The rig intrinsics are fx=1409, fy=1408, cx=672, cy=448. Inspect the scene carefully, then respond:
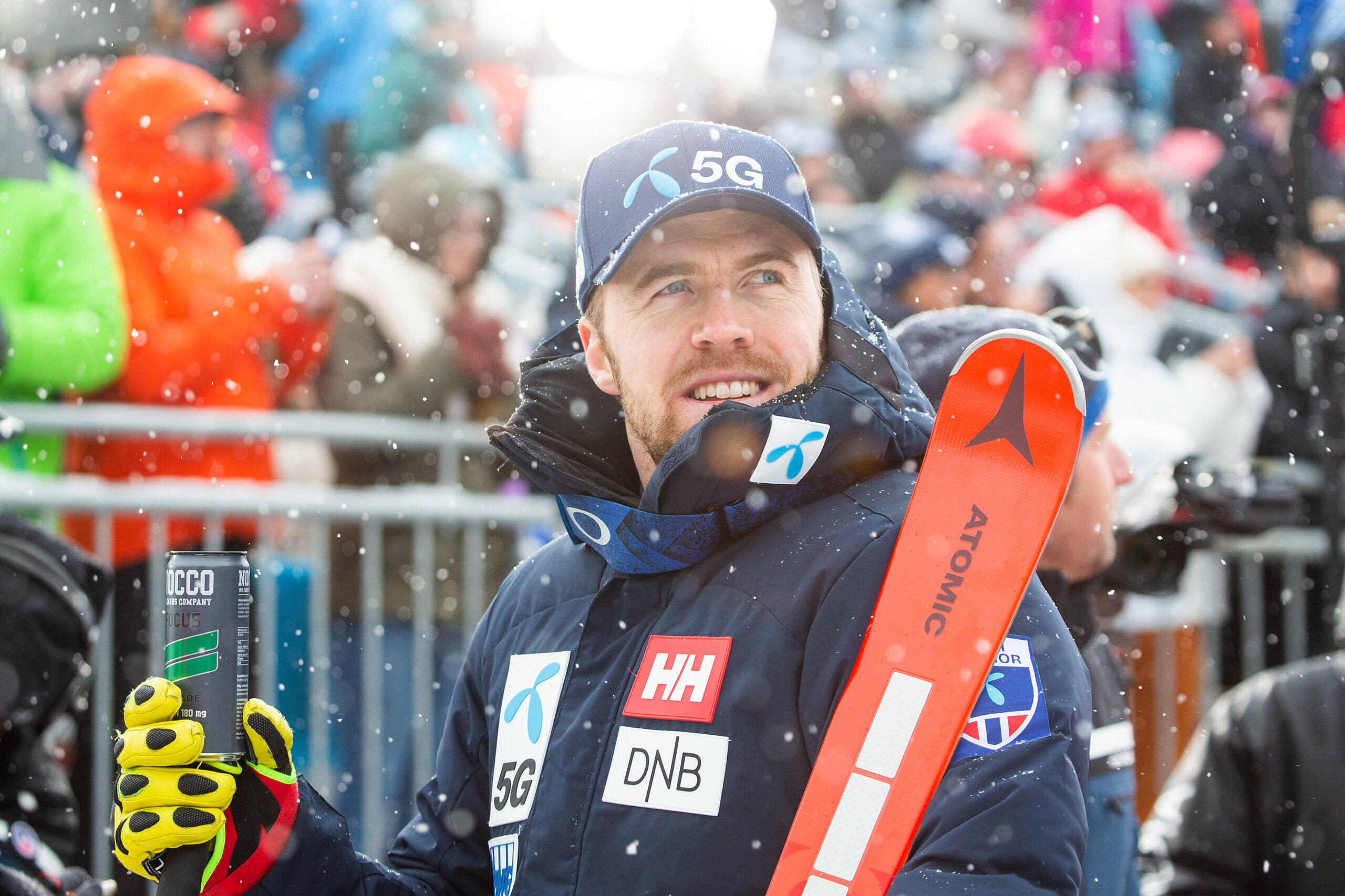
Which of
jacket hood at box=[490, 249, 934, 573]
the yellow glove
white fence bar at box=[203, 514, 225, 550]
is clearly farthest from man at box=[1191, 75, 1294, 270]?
the yellow glove

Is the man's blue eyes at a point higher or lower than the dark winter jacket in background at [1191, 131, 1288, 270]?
lower

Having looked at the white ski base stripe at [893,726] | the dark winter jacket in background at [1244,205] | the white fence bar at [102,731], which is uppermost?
the dark winter jacket in background at [1244,205]

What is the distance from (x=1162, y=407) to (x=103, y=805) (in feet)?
13.7

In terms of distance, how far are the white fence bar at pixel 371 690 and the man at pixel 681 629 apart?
1.95m

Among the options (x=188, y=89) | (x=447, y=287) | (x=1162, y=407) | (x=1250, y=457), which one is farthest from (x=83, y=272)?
(x=1250, y=457)

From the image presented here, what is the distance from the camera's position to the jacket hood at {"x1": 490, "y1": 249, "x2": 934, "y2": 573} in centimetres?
212

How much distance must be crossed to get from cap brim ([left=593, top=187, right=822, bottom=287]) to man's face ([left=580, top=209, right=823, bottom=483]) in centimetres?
4

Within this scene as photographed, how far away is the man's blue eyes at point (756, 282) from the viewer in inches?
95.7

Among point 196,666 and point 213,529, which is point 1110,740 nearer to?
point 196,666

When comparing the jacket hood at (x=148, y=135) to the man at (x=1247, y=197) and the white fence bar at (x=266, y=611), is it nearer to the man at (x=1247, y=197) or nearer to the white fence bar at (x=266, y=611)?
the white fence bar at (x=266, y=611)

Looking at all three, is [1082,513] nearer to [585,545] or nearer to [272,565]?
[585,545]

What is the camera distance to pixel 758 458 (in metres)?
2.11

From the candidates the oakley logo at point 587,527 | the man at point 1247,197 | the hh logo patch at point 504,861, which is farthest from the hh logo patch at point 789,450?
the man at point 1247,197

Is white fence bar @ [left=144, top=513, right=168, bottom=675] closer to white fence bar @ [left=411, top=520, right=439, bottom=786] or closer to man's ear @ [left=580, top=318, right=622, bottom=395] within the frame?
white fence bar @ [left=411, top=520, right=439, bottom=786]
